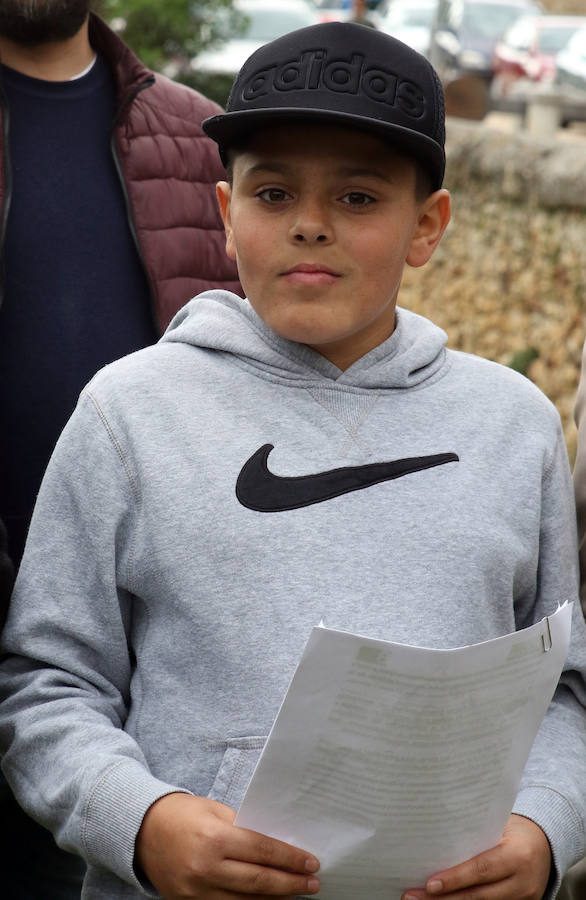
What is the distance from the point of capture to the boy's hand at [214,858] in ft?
4.62

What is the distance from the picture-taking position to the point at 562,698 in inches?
70.1

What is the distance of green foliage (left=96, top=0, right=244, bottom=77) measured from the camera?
423 inches

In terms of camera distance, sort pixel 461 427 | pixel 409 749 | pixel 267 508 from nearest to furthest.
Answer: pixel 409 749 < pixel 267 508 < pixel 461 427

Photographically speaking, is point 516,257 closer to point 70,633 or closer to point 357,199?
point 357,199

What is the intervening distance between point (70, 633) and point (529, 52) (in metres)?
14.1

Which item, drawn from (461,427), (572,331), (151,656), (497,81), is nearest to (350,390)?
(461,427)

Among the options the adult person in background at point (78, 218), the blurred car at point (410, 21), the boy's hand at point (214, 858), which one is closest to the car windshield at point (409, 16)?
the blurred car at point (410, 21)

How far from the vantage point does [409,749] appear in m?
1.40

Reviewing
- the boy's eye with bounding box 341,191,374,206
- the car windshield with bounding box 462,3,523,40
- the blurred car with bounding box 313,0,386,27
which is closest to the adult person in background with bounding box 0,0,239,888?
the boy's eye with bounding box 341,191,374,206

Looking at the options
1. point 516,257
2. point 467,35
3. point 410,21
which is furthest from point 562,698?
point 410,21

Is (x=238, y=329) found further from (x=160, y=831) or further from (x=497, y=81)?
(x=497, y=81)

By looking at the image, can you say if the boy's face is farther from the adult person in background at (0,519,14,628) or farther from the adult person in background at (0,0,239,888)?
Result: the adult person in background at (0,0,239,888)

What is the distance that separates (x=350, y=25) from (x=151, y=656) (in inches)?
32.9

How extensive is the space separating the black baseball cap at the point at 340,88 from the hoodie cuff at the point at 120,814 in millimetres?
810
